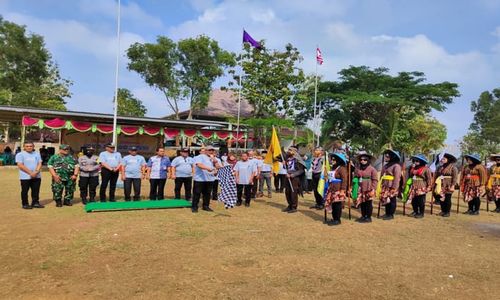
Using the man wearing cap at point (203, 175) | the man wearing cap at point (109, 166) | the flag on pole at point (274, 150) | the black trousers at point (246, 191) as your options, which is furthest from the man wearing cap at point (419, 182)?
the man wearing cap at point (109, 166)

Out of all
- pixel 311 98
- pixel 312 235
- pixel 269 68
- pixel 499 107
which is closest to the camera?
pixel 312 235

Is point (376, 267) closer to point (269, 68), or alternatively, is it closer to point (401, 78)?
point (269, 68)

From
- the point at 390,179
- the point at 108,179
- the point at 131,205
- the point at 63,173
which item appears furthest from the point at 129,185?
the point at 390,179

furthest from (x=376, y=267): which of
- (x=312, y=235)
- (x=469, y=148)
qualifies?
(x=469, y=148)

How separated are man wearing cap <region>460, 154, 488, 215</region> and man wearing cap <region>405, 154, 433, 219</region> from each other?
175 centimetres

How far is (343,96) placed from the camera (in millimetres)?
28578

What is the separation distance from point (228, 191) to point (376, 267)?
4.65 m

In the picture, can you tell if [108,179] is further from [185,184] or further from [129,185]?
[185,184]

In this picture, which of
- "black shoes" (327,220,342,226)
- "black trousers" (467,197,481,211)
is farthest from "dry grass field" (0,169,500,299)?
"black trousers" (467,197,481,211)

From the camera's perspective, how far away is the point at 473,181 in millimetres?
10977

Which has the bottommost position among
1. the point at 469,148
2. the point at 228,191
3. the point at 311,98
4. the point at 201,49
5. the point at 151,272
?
the point at 151,272

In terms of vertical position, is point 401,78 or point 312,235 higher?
point 401,78

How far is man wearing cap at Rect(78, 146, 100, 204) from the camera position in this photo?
401 inches

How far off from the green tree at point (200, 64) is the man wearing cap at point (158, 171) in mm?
A: 18569
